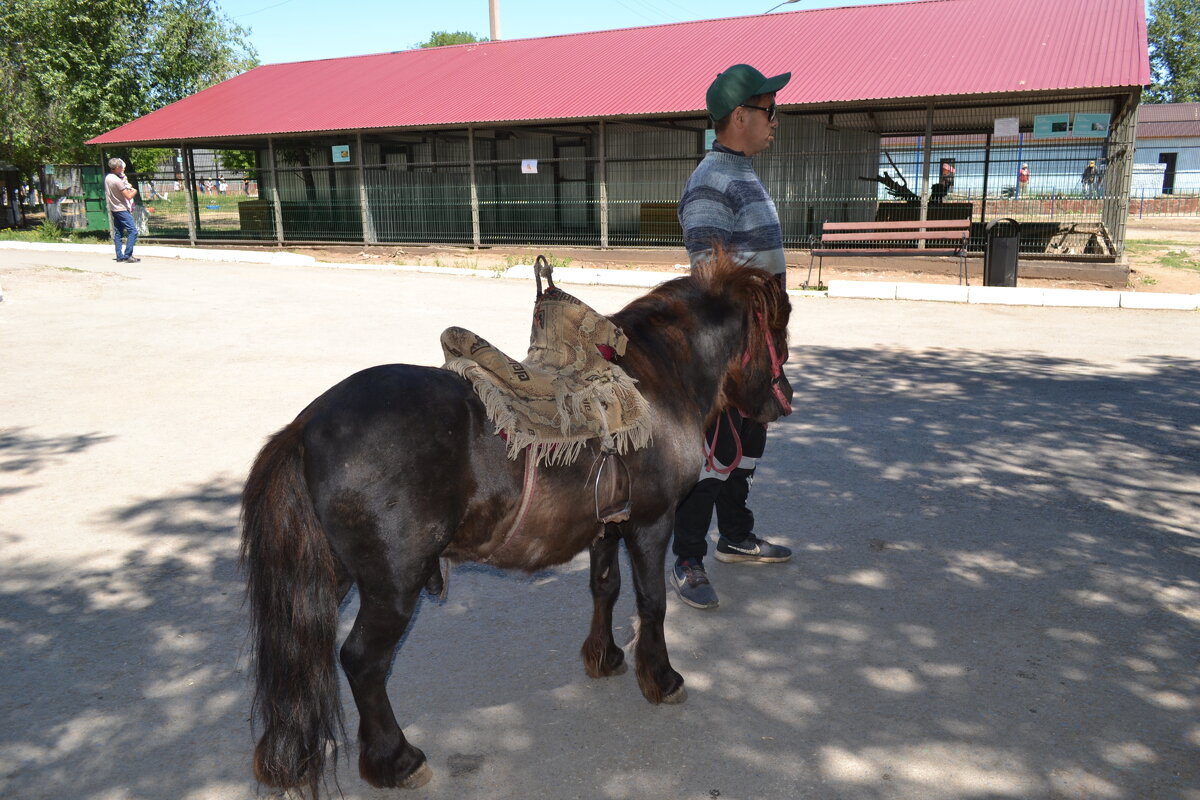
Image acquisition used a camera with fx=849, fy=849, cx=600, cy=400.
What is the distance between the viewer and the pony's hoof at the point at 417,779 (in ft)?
8.59

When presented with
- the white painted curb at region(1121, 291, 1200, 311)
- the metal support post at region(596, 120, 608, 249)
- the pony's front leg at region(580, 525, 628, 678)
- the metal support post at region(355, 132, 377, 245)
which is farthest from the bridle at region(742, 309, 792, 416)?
the metal support post at region(355, 132, 377, 245)

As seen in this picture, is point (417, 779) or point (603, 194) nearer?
point (417, 779)

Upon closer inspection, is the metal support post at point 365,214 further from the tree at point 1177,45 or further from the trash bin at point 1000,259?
the tree at point 1177,45

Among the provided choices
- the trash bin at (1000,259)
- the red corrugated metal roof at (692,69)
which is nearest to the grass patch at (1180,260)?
the red corrugated metal roof at (692,69)

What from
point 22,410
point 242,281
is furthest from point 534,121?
point 22,410

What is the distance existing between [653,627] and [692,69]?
1994cm

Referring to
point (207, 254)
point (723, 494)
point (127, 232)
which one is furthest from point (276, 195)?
point (723, 494)

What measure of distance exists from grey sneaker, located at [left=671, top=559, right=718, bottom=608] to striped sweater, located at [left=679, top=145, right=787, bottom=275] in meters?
1.36

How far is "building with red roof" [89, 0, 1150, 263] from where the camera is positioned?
17.0m

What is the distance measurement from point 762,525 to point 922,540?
815 millimetres

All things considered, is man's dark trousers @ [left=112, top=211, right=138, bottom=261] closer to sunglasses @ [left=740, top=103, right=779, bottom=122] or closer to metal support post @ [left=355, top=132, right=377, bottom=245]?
metal support post @ [left=355, top=132, right=377, bottom=245]

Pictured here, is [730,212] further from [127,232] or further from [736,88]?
[127,232]

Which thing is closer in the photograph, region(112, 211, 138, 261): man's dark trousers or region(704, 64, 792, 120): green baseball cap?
region(704, 64, 792, 120): green baseball cap

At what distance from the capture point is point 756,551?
418 centimetres
